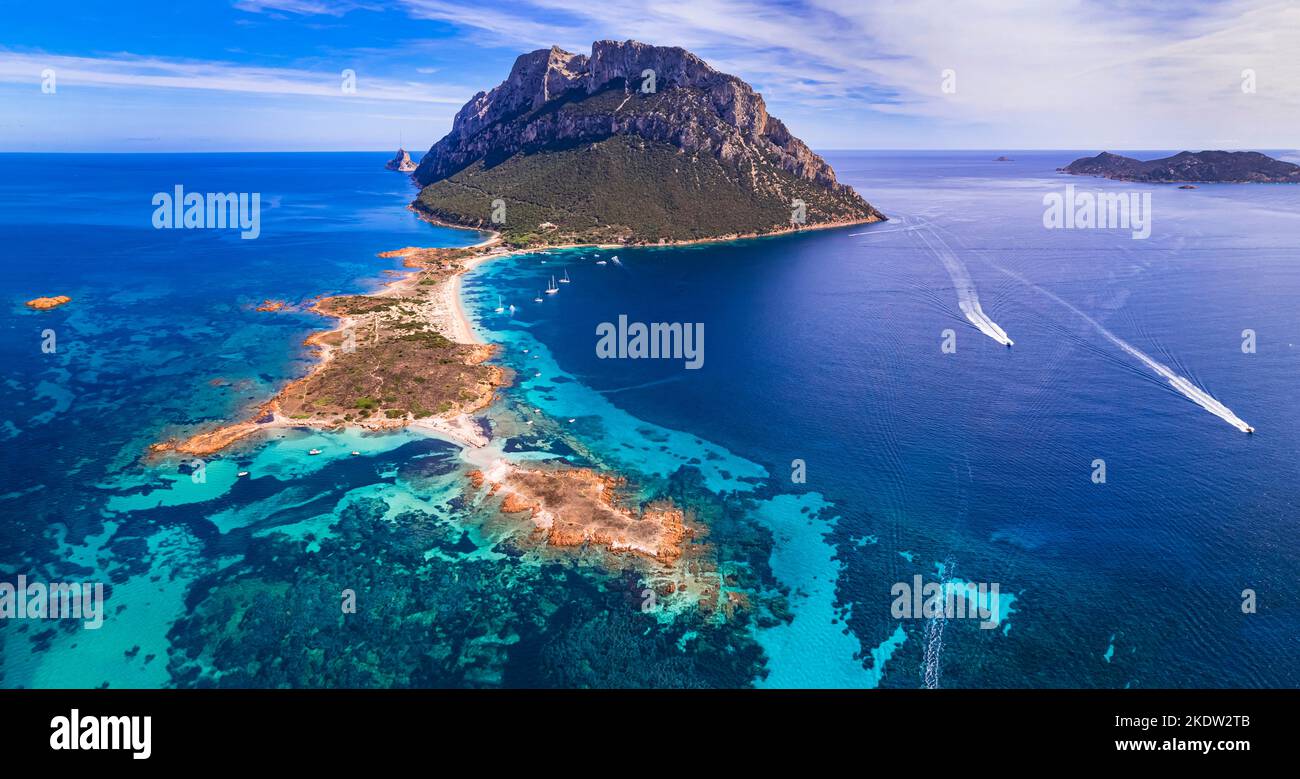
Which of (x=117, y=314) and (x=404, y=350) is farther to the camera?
(x=117, y=314)

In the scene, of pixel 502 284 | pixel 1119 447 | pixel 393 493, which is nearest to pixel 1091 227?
pixel 1119 447

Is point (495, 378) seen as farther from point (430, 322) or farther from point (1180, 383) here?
point (1180, 383)

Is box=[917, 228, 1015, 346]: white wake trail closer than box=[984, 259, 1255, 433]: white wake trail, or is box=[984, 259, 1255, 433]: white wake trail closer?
box=[984, 259, 1255, 433]: white wake trail

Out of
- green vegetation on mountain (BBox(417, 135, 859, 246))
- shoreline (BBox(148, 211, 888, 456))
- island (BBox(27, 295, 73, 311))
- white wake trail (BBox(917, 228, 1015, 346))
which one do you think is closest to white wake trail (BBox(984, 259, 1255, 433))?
white wake trail (BBox(917, 228, 1015, 346))

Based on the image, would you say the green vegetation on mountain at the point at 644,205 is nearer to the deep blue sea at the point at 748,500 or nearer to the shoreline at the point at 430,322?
the shoreline at the point at 430,322

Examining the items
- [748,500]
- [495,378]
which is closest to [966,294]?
[748,500]

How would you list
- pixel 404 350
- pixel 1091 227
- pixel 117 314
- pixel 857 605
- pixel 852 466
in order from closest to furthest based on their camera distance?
pixel 857 605 < pixel 852 466 < pixel 404 350 < pixel 117 314 < pixel 1091 227

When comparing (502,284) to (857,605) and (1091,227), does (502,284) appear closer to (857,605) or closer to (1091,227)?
(857,605)

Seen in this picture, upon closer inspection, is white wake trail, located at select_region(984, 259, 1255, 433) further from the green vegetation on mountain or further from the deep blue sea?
the green vegetation on mountain
